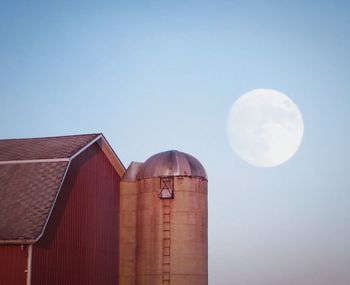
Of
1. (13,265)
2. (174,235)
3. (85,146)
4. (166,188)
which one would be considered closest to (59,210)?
(13,265)

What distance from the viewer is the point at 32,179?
88.2ft

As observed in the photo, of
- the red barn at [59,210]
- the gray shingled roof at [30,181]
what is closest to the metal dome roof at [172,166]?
the red barn at [59,210]

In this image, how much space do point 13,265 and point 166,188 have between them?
28.1 ft

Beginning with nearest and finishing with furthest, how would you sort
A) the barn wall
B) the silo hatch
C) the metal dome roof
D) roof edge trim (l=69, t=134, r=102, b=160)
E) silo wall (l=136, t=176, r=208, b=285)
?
the barn wall < roof edge trim (l=69, t=134, r=102, b=160) < silo wall (l=136, t=176, r=208, b=285) < the silo hatch < the metal dome roof

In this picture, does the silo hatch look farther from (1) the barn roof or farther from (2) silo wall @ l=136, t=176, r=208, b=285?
(1) the barn roof

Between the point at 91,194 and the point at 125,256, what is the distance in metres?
3.77

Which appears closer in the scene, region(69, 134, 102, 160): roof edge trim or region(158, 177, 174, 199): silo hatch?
region(69, 134, 102, 160): roof edge trim

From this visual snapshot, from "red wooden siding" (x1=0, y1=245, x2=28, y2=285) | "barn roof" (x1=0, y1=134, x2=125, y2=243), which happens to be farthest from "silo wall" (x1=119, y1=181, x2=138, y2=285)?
"red wooden siding" (x1=0, y1=245, x2=28, y2=285)

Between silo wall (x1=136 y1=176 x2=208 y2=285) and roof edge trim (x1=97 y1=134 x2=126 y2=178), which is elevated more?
roof edge trim (x1=97 y1=134 x2=126 y2=178)

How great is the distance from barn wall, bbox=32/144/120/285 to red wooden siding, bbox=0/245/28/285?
14.5 inches

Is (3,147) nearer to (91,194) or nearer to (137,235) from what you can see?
(91,194)

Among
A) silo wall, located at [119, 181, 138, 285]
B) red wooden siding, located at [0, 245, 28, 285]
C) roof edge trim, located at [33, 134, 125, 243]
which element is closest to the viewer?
red wooden siding, located at [0, 245, 28, 285]

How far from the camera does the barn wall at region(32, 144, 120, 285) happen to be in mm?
25438

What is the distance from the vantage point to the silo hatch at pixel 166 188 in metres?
30.0
